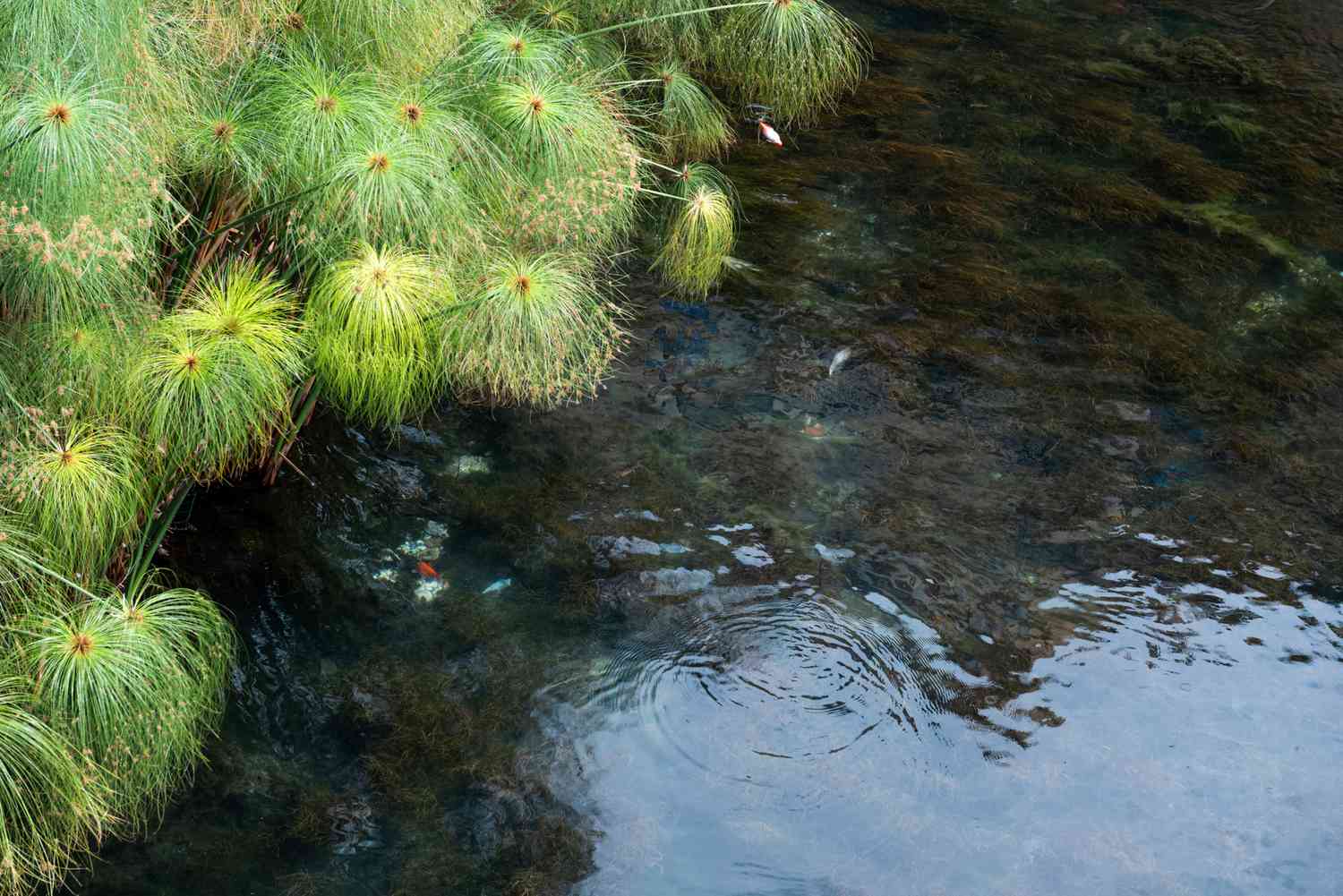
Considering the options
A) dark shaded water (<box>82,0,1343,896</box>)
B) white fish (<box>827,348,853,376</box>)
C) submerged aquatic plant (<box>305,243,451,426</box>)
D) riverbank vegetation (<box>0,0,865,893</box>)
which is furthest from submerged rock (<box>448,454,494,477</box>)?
white fish (<box>827,348,853,376</box>)

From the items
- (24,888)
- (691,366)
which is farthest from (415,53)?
(24,888)

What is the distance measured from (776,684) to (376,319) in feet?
5.51

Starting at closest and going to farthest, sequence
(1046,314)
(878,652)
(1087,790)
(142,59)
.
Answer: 1. (142,59)
2. (1087,790)
3. (878,652)
4. (1046,314)

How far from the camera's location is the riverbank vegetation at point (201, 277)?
127 inches

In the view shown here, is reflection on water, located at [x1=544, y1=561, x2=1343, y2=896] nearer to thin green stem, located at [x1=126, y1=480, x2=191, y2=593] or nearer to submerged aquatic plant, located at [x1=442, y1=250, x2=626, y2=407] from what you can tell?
submerged aquatic plant, located at [x1=442, y1=250, x2=626, y2=407]

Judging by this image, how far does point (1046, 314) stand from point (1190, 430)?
95 centimetres

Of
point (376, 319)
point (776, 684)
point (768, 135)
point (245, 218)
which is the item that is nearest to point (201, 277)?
point (245, 218)

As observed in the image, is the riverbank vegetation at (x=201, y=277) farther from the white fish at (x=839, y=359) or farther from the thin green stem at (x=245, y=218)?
the white fish at (x=839, y=359)

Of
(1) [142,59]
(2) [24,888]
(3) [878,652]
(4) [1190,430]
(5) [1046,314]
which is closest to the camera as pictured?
(2) [24,888]

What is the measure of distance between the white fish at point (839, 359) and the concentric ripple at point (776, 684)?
147 centimetres

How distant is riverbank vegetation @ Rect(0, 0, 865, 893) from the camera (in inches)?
127

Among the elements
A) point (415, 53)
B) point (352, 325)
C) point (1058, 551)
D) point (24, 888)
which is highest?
point (415, 53)

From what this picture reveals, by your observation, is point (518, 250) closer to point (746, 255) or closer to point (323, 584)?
point (323, 584)

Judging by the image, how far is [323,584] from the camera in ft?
14.5
